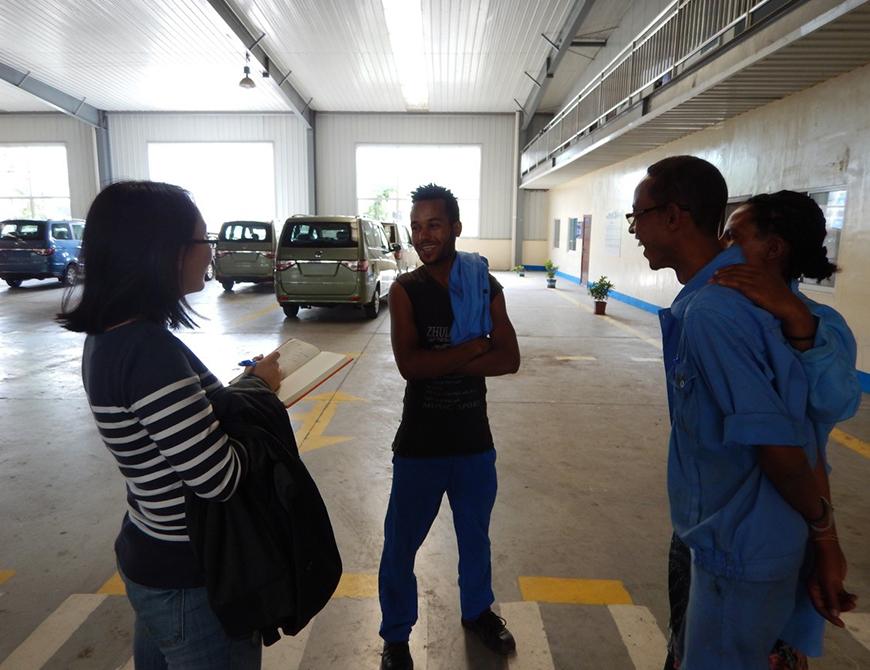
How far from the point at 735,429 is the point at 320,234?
31.1 ft

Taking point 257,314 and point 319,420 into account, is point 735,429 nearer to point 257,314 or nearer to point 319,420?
point 319,420

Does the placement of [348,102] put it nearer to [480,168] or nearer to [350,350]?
[480,168]

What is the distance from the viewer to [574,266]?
62.8 feet

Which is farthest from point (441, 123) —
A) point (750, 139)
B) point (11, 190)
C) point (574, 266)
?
point (11, 190)

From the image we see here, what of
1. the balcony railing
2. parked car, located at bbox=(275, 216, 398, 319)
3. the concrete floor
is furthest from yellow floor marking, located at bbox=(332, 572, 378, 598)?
parked car, located at bbox=(275, 216, 398, 319)

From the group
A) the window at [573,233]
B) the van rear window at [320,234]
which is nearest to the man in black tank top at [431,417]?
the van rear window at [320,234]

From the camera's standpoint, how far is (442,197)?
6.91 feet

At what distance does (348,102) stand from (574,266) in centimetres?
1007

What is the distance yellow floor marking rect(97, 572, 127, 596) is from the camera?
8.55 feet

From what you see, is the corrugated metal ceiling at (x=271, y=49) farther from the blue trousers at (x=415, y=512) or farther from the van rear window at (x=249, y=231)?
the blue trousers at (x=415, y=512)

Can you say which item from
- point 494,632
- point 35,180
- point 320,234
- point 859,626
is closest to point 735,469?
point 494,632

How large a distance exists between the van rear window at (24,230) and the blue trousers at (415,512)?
49.9 feet

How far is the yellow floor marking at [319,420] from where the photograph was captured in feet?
14.8

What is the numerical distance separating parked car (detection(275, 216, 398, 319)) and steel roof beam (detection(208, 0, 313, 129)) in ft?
18.4
